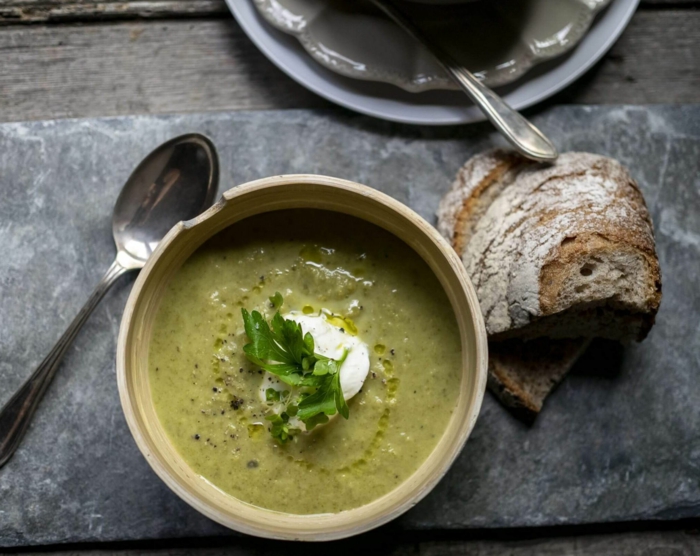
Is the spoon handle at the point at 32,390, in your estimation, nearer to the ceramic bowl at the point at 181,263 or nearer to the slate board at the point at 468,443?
the slate board at the point at 468,443

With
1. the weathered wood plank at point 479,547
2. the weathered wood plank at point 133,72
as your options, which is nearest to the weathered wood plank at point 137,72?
the weathered wood plank at point 133,72

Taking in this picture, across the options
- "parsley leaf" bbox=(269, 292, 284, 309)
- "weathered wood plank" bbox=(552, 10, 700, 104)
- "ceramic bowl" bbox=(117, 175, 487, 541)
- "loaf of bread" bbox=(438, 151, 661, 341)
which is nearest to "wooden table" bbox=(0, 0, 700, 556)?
"weathered wood plank" bbox=(552, 10, 700, 104)

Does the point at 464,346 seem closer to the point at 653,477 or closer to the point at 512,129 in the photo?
the point at 512,129

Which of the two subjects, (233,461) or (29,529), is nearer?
(233,461)

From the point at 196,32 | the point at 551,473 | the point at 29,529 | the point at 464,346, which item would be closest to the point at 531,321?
the point at 464,346

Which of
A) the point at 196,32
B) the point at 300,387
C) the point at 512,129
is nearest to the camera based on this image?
the point at 300,387
